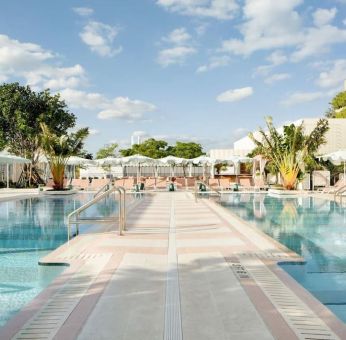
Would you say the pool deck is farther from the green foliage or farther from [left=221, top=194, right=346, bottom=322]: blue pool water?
the green foliage

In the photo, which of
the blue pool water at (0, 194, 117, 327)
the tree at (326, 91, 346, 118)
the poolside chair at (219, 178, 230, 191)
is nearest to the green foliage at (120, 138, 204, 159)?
the tree at (326, 91, 346, 118)

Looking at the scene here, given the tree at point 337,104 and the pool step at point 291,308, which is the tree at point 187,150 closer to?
the tree at point 337,104

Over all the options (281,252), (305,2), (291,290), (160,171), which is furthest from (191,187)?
(291,290)

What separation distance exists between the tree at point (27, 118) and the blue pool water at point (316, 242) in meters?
21.4

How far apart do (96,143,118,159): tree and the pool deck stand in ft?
173

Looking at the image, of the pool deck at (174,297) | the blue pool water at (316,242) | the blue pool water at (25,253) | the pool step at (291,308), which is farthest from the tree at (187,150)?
the pool step at (291,308)

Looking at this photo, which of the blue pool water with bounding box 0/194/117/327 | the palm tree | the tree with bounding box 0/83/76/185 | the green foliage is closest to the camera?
the blue pool water with bounding box 0/194/117/327

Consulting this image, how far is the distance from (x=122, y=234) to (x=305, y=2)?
16198 millimetres

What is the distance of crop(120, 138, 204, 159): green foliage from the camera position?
61353 mm

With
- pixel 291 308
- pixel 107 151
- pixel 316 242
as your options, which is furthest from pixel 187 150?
pixel 291 308

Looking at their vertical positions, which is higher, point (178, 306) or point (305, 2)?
point (305, 2)

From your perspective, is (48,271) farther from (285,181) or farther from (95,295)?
(285,181)

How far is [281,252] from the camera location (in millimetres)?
6477

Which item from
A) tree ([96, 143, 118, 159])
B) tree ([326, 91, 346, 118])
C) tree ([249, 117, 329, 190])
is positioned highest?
tree ([326, 91, 346, 118])
